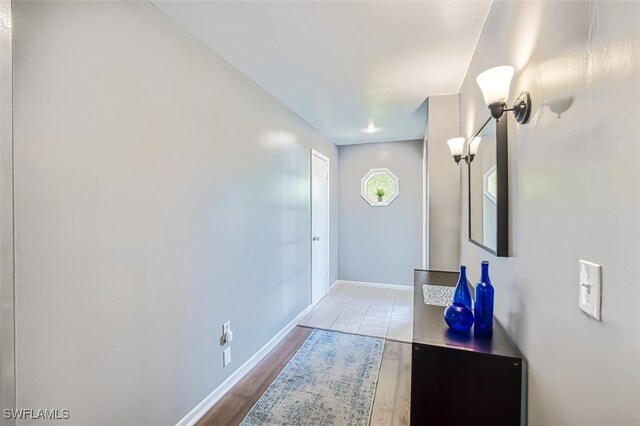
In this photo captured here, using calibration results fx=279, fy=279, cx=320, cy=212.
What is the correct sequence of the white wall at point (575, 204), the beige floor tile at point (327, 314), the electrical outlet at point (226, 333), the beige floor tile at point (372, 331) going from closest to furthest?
the white wall at point (575, 204)
the electrical outlet at point (226, 333)
the beige floor tile at point (372, 331)
the beige floor tile at point (327, 314)

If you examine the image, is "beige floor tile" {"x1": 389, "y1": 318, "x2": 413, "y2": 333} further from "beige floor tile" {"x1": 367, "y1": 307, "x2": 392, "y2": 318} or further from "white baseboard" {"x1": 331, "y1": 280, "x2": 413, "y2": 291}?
"white baseboard" {"x1": 331, "y1": 280, "x2": 413, "y2": 291}

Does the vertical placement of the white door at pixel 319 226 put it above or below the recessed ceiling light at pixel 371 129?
below

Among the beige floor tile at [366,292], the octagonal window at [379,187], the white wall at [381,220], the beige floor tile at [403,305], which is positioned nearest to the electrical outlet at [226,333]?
the beige floor tile at [403,305]

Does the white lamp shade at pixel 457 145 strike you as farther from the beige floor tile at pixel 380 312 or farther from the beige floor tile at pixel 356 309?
the beige floor tile at pixel 356 309

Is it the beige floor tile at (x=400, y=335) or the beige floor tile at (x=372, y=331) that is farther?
the beige floor tile at (x=372, y=331)

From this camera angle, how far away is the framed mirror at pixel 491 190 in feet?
4.21

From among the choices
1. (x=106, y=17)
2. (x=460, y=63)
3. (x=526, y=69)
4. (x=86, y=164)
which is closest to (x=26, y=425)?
(x=86, y=164)

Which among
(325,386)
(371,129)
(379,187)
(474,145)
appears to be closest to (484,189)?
(474,145)

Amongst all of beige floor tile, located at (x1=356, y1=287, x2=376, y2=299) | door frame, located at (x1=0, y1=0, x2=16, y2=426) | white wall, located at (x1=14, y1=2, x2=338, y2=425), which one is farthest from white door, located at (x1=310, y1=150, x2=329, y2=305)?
door frame, located at (x1=0, y1=0, x2=16, y2=426)

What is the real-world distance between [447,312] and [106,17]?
2.12 meters

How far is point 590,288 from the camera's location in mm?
667

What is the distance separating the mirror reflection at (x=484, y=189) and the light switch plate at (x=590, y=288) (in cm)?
66

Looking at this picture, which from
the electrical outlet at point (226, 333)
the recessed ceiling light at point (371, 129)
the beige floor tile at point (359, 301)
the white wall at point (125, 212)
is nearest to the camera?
the white wall at point (125, 212)

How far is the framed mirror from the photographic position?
1.28 metres
